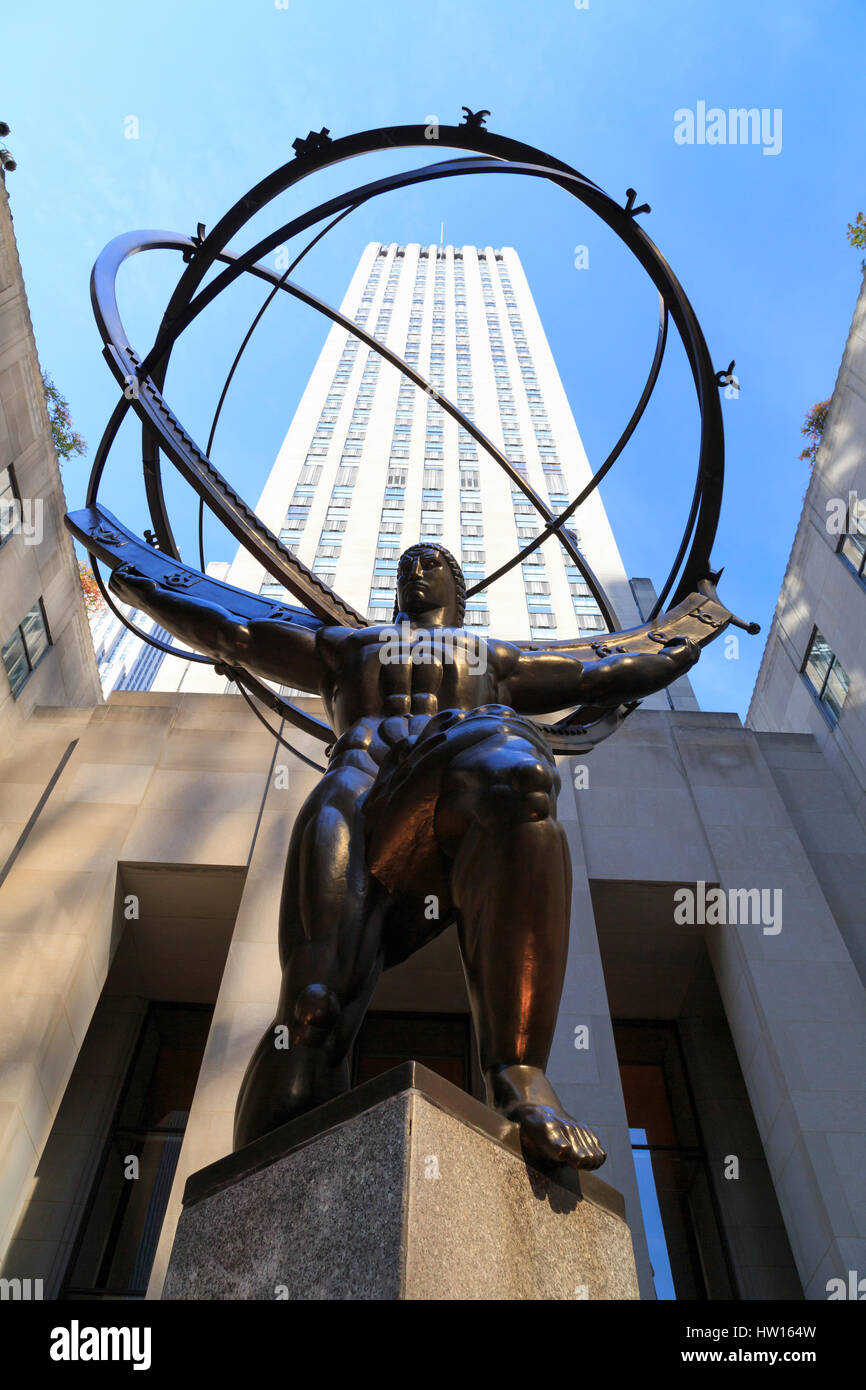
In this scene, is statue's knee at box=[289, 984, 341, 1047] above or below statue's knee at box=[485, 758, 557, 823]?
below

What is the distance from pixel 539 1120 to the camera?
287cm

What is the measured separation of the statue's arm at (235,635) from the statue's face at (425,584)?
2.05 ft

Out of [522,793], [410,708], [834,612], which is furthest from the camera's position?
[834,612]

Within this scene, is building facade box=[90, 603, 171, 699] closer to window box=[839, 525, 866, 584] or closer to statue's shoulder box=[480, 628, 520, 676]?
window box=[839, 525, 866, 584]

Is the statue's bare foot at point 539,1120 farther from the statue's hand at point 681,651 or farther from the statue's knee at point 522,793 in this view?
the statue's hand at point 681,651

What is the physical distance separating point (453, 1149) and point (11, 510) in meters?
11.4

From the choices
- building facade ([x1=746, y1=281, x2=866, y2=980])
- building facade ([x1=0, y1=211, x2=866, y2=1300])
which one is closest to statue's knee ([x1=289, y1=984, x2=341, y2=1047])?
building facade ([x1=0, y1=211, x2=866, y2=1300])

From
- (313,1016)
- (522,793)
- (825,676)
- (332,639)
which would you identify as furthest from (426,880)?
(825,676)

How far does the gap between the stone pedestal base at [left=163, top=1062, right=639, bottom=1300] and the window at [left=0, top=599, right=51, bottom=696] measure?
9.99 m

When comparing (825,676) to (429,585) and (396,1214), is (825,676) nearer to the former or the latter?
(429,585)

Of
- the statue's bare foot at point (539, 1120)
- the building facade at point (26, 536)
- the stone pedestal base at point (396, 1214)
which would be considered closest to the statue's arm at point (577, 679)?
the statue's bare foot at point (539, 1120)

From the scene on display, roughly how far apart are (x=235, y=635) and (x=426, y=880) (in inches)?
76.2

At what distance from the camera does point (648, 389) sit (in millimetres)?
7574

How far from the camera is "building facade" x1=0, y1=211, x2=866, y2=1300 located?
7938 mm
